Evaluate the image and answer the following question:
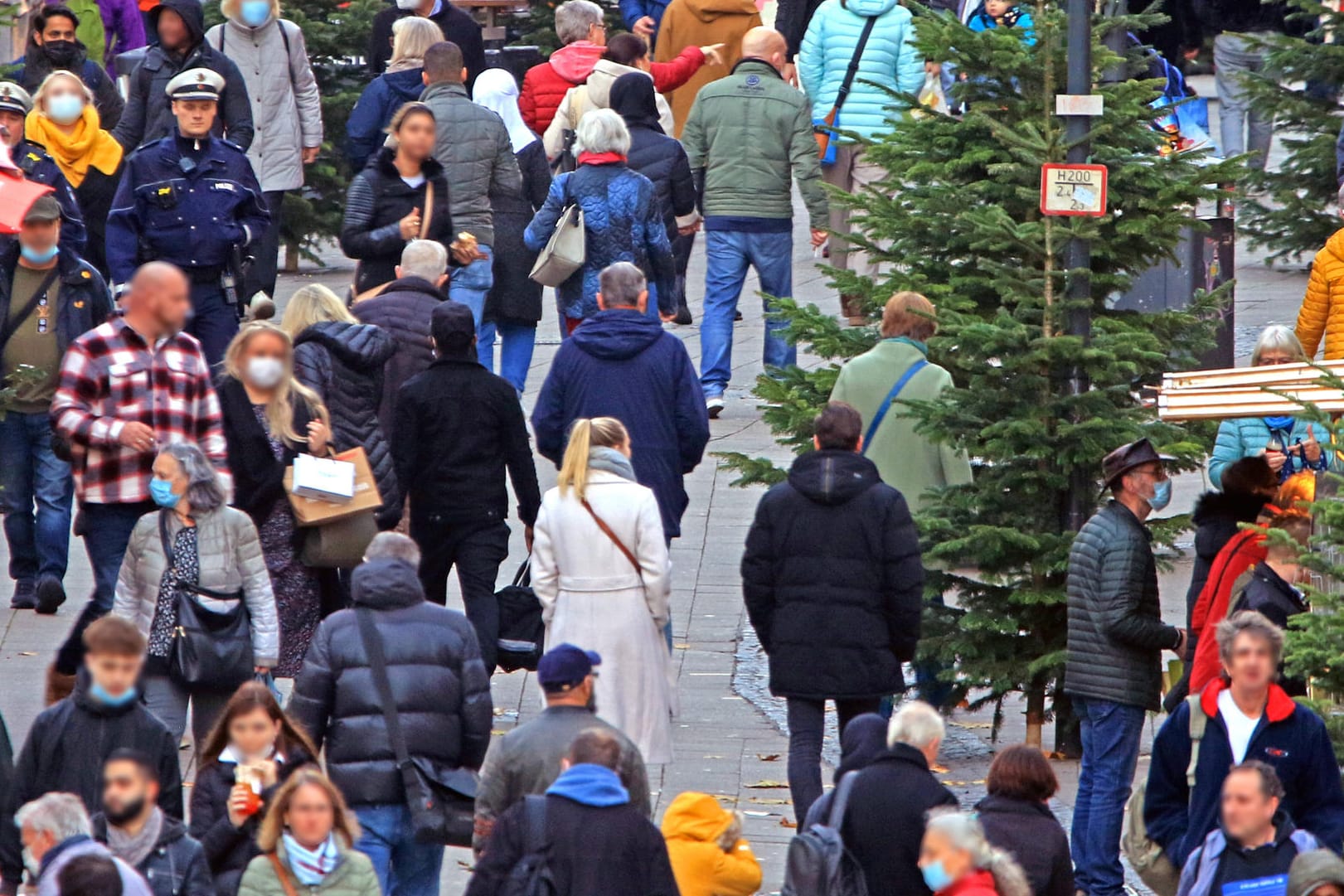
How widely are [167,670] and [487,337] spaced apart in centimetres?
629

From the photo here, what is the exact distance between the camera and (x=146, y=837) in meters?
7.62

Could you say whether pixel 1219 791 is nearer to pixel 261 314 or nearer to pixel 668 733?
pixel 668 733

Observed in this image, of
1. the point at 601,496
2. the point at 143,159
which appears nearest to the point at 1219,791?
the point at 601,496

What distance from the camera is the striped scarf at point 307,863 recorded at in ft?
25.2

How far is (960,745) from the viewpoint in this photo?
12.0m

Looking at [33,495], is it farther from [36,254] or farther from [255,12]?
[255,12]

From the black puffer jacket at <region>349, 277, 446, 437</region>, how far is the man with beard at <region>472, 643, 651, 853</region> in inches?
158

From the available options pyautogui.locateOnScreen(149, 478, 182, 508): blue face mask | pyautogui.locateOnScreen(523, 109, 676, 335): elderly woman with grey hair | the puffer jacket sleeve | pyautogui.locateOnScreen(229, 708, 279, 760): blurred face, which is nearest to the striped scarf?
pyautogui.locateOnScreen(229, 708, 279, 760): blurred face

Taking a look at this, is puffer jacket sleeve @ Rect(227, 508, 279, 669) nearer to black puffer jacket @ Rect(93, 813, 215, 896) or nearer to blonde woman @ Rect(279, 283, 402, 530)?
blonde woman @ Rect(279, 283, 402, 530)

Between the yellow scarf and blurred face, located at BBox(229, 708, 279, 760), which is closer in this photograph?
blurred face, located at BBox(229, 708, 279, 760)

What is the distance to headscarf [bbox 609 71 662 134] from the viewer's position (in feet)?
50.8

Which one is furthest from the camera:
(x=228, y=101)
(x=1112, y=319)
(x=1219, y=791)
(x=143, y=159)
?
(x=228, y=101)

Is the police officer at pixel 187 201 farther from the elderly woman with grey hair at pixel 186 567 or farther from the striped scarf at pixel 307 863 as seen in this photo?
the striped scarf at pixel 307 863

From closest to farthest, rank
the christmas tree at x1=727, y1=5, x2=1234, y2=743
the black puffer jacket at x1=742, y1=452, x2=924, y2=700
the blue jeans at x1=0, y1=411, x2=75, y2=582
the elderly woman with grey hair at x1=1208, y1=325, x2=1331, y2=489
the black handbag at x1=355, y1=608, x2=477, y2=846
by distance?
the black handbag at x1=355, y1=608, x2=477, y2=846, the black puffer jacket at x1=742, y1=452, x2=924, y2=700, the christmas tree at x1=727, y1=5, x2=1234, y2=743, the elderly woman with grey hair at x1=1208, y1=325, x2=1331, y2=489, the blue jeans at x1=0, y1=411, x2=75, y2=582
